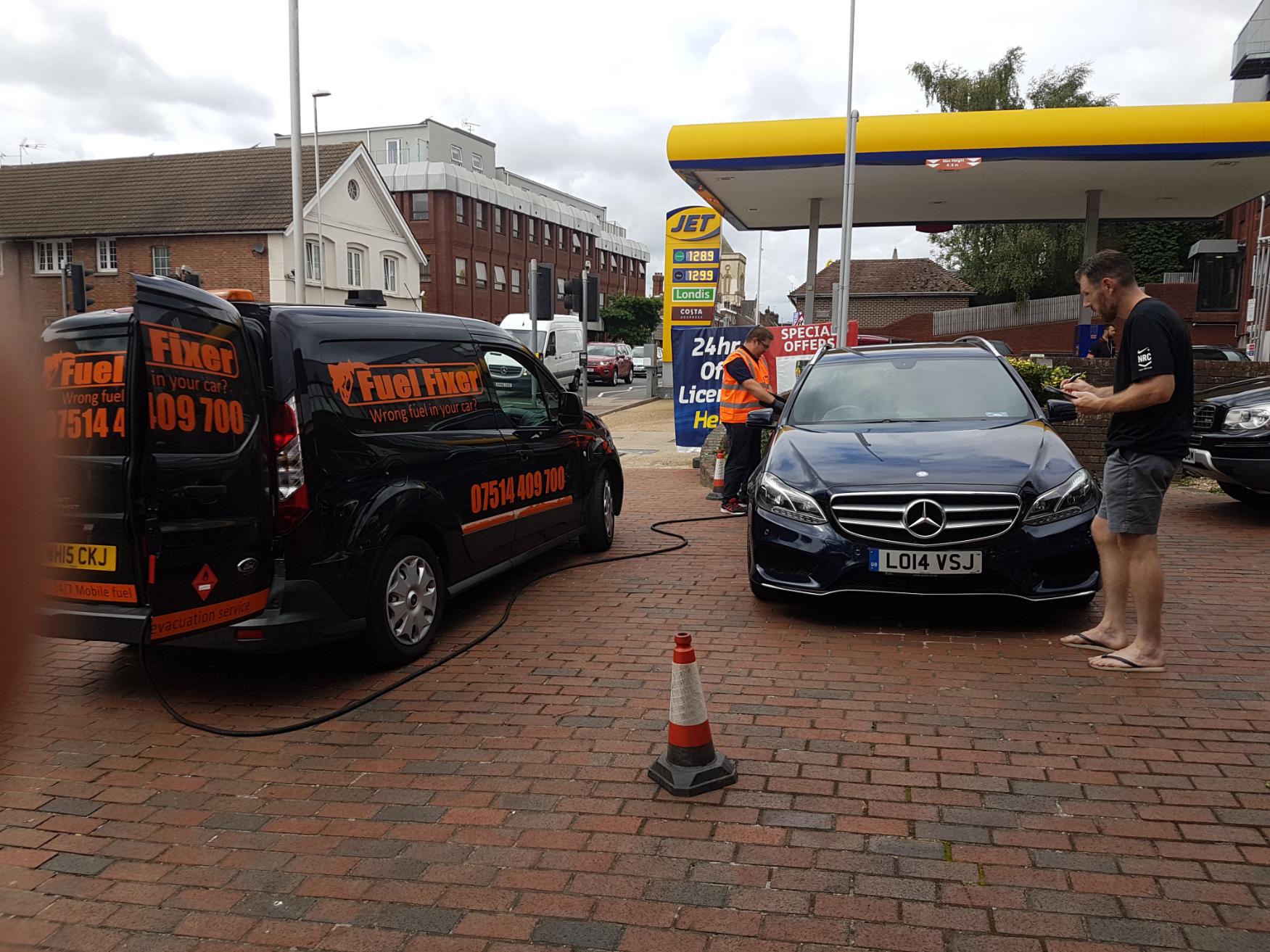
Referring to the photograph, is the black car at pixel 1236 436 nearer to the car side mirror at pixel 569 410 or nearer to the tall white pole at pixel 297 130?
the car side mirror at pixel 569 410

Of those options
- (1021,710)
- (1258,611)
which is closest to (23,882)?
(1021,710)

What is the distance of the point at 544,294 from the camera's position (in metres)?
16.5

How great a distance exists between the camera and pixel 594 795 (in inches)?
144

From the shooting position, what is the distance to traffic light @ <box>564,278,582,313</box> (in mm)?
17531

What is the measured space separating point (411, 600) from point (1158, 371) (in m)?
3.89

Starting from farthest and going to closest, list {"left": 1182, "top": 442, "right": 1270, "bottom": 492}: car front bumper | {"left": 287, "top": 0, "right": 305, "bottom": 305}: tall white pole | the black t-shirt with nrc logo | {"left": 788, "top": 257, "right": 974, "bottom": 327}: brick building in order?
{"left": 788, "top": 257, "right": 974, "bottom": 327}: brick building → {"left": 287, "top": 0, "right": 305, "bottom": 305}: tall white pole → {"left": 1182, "top": 442, "right": 1270, "bottom": 492}: car front bumper → the black t-shirt with nrc logo

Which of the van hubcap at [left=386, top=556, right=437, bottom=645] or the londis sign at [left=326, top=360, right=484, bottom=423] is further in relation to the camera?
the van hubcap at [left=386, top=556, right=437, bottom=645]

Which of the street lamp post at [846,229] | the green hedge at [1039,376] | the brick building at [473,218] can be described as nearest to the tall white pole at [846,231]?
the street lamp post at [846,229]

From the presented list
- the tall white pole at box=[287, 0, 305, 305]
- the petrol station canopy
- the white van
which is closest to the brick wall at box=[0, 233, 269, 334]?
the white van

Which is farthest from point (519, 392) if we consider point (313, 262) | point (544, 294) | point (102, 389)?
point (313, 262)

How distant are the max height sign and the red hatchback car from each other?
48.8ft

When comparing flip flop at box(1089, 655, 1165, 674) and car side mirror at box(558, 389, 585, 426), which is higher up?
car side mirror at box(558, 389, 585, 426)

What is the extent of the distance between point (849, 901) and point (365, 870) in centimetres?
151

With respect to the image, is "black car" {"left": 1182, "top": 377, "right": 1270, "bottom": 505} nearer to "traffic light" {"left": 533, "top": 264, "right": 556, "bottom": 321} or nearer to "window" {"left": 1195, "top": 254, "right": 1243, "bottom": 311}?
"traffic light" {"left": 533, "top": 264, "right": 556, "bottom": 321}
